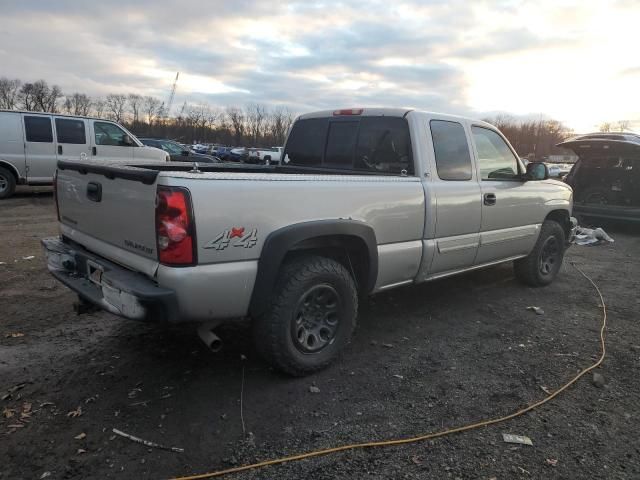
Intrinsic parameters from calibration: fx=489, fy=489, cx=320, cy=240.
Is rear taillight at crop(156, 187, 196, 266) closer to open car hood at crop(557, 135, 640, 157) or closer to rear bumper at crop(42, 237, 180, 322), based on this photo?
rear bumper at crop(42, 237, 180, 322)

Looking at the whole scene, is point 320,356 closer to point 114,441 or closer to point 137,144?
point 114,441

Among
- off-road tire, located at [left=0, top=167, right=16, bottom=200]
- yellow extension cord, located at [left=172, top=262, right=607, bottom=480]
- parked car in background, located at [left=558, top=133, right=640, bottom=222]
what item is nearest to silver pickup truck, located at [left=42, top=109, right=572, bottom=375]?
yellow extension cord, located at [left=172, top=262, right=607, bottom=480]

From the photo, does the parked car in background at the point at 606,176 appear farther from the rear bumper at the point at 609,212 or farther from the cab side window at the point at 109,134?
the cab side window at the point at 109,134

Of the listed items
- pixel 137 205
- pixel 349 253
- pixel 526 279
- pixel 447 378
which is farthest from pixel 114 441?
pixel 526 279

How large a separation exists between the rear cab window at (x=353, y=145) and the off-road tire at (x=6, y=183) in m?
9.51

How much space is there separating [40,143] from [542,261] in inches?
449

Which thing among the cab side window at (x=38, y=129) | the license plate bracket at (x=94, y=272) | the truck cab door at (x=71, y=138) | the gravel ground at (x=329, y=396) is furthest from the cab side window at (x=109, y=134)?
the license plate bracket at (x=94, y=272)

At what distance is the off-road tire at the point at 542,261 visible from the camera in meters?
5.93

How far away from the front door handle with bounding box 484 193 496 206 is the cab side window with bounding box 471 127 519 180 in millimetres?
182

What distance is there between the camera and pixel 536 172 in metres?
5.26

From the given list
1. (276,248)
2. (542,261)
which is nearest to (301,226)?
(276,248)

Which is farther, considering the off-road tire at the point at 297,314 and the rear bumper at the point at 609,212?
the rear bumper at the point at 609,212

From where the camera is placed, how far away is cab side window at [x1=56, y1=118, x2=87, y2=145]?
12.0 meters

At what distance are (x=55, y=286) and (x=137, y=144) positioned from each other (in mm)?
8932
